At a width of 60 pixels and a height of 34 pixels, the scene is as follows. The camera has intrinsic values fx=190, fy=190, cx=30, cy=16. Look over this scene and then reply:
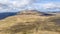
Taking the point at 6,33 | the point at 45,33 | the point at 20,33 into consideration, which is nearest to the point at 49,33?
the point at 45,33

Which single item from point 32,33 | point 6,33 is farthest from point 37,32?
point 6,33

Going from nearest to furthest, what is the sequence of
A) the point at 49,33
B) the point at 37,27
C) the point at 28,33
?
the point at 49,33
the point at 28,33
the point at 37,27

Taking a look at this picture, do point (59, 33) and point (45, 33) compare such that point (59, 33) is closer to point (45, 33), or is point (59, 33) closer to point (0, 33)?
point (45, 33)

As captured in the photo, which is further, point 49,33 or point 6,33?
point 6,33

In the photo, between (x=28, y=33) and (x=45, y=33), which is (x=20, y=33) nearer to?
(x=28, y=33)

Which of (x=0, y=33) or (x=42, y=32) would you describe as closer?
(x=42, y=32)

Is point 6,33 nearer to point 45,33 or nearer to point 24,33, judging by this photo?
point 24,33

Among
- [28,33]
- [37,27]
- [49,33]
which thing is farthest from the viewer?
[37,27]

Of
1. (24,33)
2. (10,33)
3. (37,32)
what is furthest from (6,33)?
(37,32)
